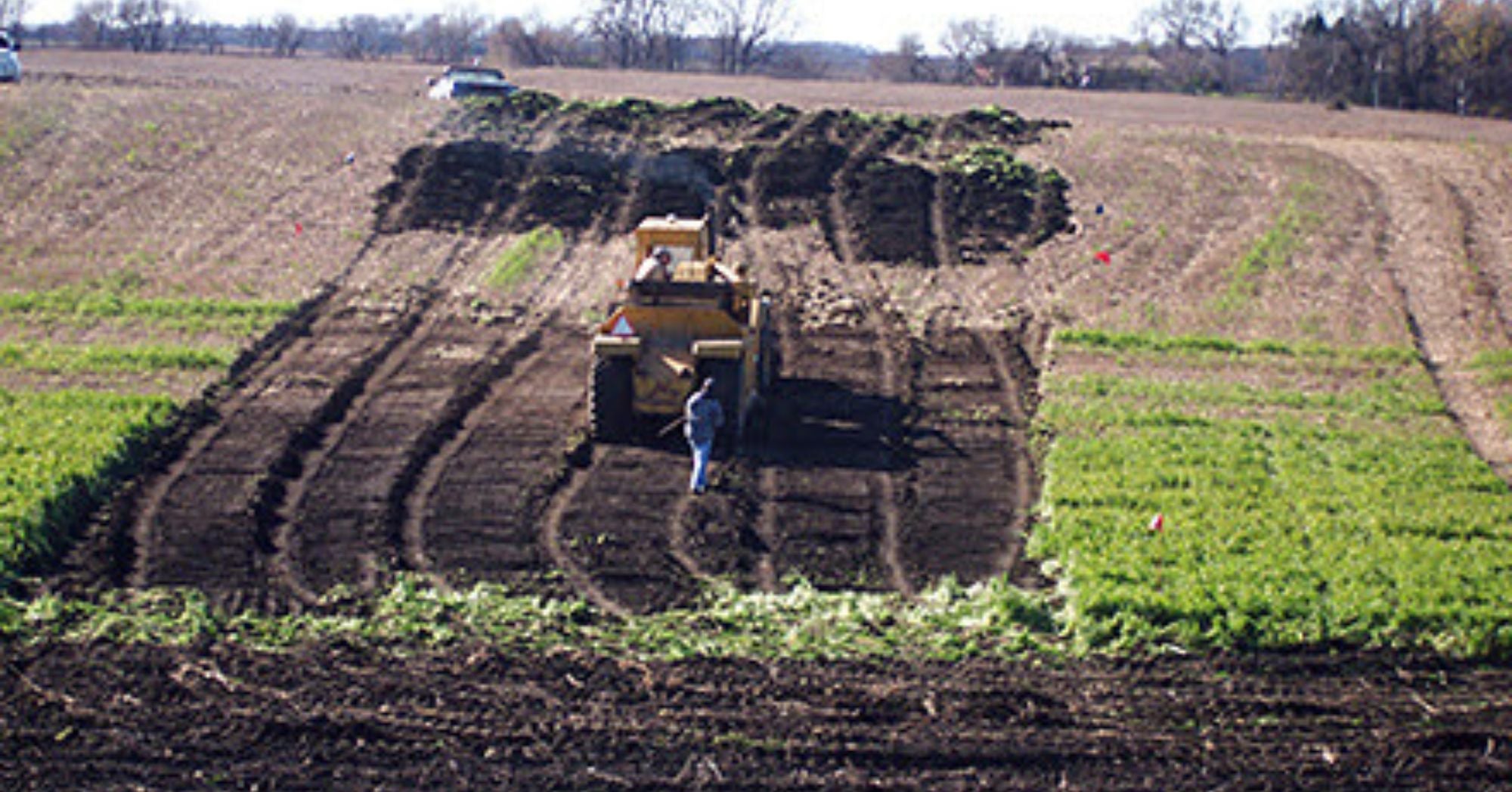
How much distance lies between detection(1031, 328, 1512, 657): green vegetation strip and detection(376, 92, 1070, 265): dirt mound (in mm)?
9210

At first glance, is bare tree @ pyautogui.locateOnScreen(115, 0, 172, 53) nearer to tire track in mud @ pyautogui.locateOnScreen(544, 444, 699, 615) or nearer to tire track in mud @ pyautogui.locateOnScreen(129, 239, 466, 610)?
tire track in mud @ pyautogui.locateOnScreen(129, 239, 466, 610)

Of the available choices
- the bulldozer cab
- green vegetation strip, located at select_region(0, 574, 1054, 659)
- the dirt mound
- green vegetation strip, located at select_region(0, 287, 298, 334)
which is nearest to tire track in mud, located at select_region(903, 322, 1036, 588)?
green vegetation strip, located at select_region(0, 574, 1054, 659)

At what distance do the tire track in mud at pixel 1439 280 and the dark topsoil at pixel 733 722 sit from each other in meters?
8.31

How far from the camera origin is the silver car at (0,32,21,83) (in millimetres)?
41906

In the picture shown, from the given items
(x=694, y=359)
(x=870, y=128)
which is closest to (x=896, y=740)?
(x=694, y=359)

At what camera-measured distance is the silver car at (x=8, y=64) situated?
41.9 metres

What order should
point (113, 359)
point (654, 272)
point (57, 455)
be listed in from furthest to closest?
point (113, 359), point (654, 272), point (57, 455)

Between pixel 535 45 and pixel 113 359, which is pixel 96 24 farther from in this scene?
pixel 113 359

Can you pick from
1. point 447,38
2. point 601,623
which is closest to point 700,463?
point 601,623

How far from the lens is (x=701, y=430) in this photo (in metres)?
17.1

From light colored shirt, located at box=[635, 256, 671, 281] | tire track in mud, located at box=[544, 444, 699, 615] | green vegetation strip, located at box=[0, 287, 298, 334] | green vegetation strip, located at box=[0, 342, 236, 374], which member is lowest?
tire track in mud, located at box=[544, 444, 699, 615]

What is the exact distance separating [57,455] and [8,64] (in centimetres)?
2935

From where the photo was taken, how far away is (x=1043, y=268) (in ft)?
94.0

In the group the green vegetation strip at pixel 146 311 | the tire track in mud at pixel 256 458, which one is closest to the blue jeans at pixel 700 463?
the tire track in mud at pixel 256 458
